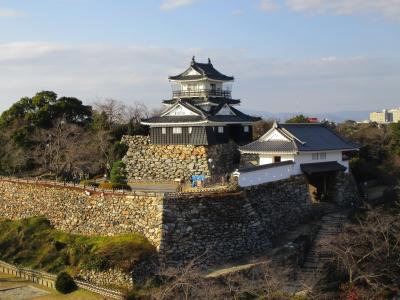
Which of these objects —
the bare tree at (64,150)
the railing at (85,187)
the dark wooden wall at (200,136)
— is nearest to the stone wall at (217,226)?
the railing at (85,187)

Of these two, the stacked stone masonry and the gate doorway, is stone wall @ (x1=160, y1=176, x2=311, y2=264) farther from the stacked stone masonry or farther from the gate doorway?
the gate doorway

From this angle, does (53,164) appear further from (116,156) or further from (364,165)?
(364,165)

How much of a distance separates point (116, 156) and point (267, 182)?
13.6m

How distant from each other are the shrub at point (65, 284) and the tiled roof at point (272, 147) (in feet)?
40.1

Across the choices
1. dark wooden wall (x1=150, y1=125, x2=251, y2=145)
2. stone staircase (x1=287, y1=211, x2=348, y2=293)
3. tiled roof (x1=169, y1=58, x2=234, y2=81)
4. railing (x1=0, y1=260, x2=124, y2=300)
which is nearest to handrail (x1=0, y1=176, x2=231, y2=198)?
railing (x1=0, y1=260, x2=124, y2=300)

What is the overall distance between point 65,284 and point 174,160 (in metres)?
12.4

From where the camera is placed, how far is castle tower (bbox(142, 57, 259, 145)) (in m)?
31.1

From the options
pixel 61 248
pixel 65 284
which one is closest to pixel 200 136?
pixel 61 248

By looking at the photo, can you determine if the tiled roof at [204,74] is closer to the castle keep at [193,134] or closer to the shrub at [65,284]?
the castle keep at [193,134]

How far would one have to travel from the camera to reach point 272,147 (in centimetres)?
2800

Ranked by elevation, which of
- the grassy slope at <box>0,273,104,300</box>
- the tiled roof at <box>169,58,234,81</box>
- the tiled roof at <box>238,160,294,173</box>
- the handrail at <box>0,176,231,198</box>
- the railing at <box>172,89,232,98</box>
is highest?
the tiled roof at <box>169,58,234,81</box>

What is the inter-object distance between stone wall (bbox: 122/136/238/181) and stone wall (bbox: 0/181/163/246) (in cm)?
727

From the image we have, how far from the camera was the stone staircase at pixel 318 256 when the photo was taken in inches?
827

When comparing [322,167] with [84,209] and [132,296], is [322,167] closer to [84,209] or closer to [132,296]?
[84,209]
